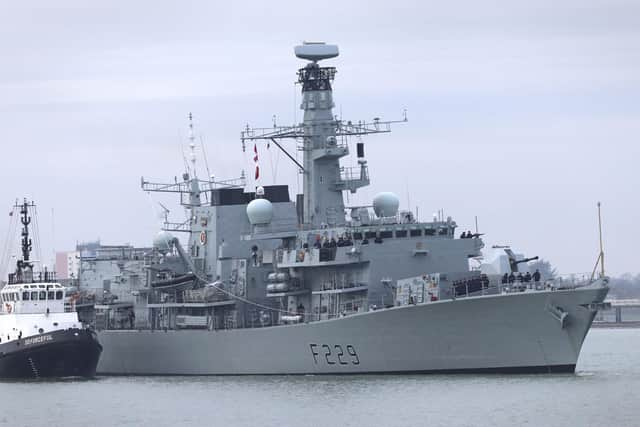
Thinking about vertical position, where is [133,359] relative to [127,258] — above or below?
below

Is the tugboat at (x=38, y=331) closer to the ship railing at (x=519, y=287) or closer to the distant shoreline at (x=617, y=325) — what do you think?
the ship railing at (x=519, y=287)

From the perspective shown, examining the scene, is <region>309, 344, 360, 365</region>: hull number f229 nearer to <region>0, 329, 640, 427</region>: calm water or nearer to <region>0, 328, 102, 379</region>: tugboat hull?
<region>0, 329, 640, 427</region>: calm water

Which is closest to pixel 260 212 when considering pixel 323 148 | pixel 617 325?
pixel 323 148

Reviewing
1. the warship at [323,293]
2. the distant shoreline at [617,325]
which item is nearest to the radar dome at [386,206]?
the warship at [323,293]

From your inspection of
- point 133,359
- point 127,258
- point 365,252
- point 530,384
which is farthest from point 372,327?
point 127,258

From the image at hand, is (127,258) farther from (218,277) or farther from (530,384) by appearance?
(530,384)

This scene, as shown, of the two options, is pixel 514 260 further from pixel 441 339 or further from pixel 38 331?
pixel 38 331

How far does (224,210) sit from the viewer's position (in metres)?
56.5

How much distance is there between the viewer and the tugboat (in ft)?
173

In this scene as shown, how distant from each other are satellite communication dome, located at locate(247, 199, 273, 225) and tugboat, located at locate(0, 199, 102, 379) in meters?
7.14

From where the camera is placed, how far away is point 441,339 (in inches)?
1827

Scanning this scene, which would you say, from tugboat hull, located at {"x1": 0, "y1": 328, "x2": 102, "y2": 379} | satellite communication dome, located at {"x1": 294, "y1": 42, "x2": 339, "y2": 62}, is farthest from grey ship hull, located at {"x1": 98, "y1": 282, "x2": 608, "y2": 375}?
satellite communication dome, located at {"x1": 294, "y1": 42, "x2": 339, "y2": 62}

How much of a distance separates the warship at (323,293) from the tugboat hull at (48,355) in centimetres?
342

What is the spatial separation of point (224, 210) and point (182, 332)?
512 centimetres
